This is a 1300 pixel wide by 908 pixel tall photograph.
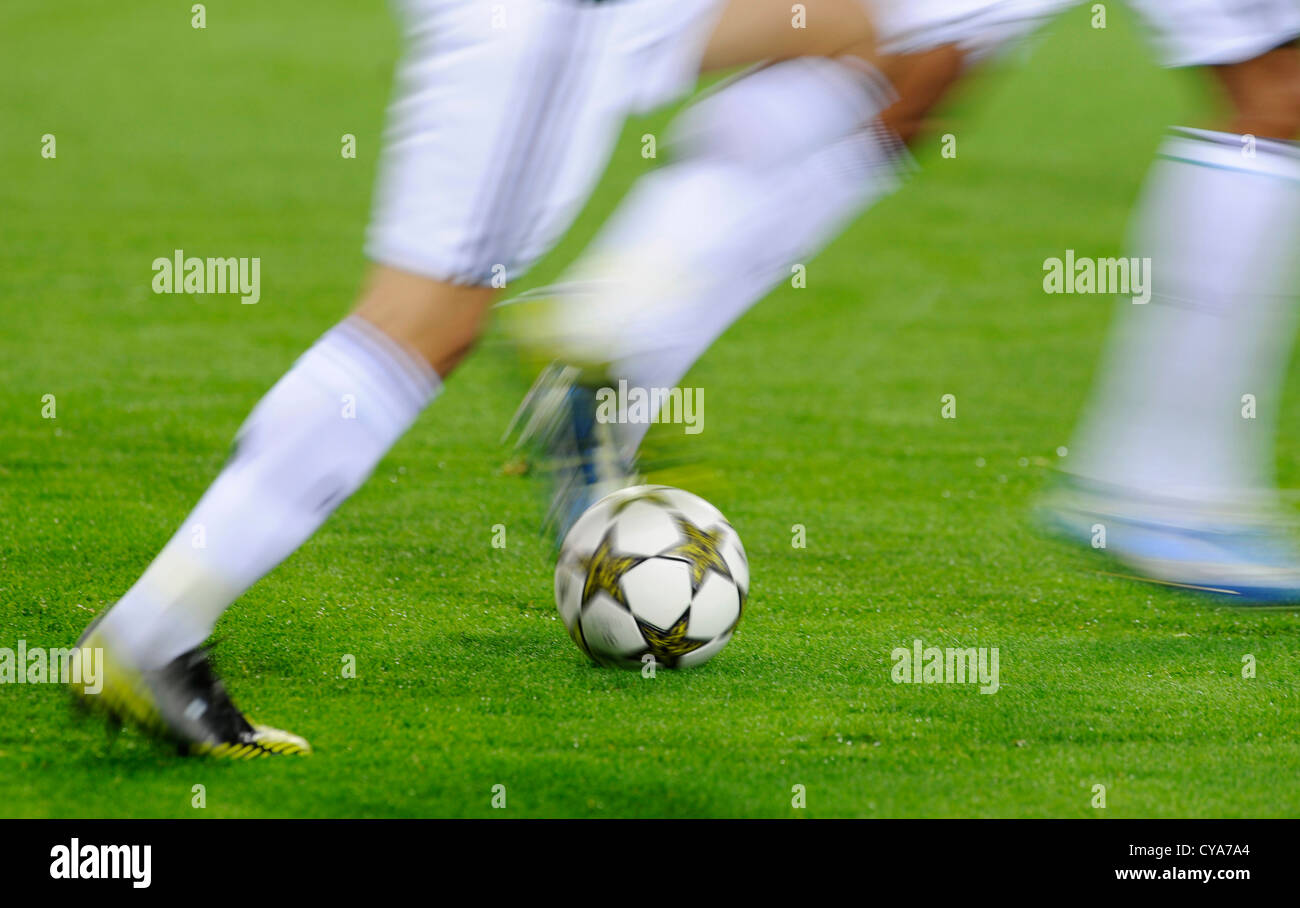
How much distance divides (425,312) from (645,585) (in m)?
0.88

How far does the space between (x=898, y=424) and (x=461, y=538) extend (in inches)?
76.9

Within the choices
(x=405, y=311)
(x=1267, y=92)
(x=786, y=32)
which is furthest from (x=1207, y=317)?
(x=405, y=311)

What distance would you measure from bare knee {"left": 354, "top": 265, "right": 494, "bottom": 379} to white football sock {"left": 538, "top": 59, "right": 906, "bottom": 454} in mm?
154

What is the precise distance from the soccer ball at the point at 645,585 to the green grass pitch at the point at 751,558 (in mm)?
75

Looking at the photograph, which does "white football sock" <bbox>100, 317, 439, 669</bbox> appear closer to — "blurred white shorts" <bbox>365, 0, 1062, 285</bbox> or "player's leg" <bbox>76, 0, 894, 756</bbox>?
"player's leg" <bbox>76, 0, 894, 756</bbox>

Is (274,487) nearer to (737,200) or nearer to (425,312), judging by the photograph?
(425,312)

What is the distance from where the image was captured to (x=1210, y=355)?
3535 mm

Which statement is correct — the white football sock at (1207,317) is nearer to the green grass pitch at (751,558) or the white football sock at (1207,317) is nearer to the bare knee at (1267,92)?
the bare knee at (1267,92)

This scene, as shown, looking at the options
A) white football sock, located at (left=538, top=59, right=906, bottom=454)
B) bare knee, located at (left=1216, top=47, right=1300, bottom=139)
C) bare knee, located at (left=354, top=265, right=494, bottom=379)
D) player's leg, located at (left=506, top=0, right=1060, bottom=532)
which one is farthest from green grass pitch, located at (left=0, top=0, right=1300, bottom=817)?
bare knee, located at (left=1216, top=47, right=1300, bottom=139)

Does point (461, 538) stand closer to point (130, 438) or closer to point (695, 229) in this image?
point (130, 438)

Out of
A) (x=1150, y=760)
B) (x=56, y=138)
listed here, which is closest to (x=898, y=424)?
(x=1150, y=760)

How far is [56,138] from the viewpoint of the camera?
11.7 meters

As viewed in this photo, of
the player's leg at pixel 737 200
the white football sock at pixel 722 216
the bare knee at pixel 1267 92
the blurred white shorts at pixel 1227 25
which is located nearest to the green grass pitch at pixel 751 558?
the player's leg at pixel 737 200
